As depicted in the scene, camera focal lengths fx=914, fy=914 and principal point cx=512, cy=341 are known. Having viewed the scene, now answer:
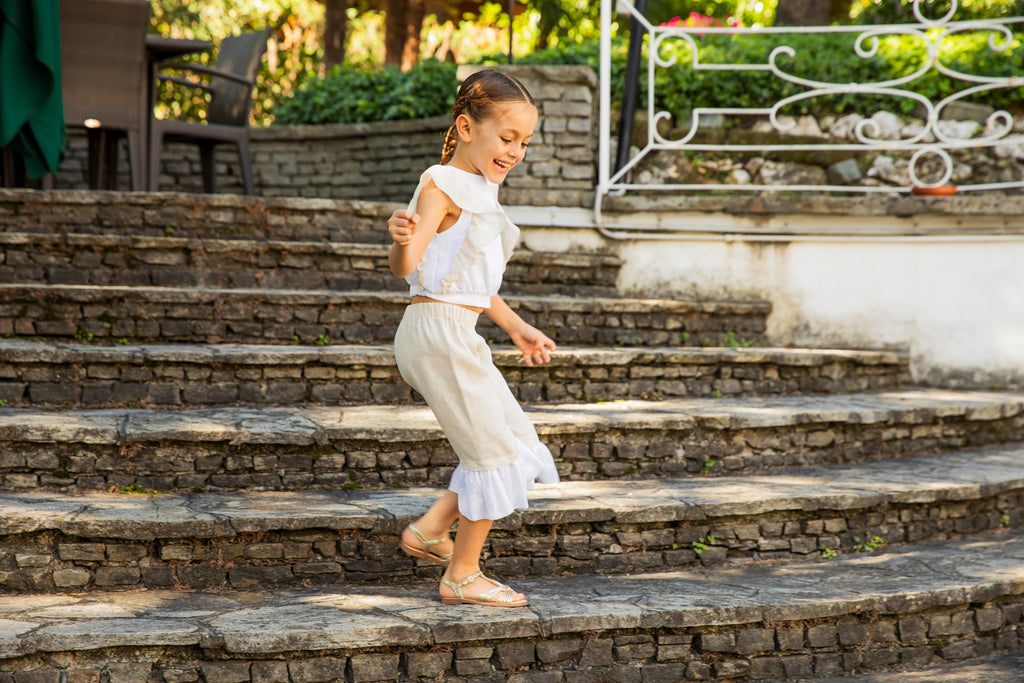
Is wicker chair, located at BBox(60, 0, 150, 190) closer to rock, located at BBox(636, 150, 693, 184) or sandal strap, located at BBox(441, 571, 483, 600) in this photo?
rock, located at BBox(636, 150, 693, 184)

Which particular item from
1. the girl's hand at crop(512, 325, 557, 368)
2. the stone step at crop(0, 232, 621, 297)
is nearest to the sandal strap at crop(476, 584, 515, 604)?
the girl's hand at crop(512, 325, 557, 368)

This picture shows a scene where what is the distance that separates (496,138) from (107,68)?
3.40 meters

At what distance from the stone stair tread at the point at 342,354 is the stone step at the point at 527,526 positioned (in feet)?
1.94

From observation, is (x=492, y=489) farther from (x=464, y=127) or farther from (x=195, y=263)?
(x=195, y=263)

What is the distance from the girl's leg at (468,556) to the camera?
2373 millimetres

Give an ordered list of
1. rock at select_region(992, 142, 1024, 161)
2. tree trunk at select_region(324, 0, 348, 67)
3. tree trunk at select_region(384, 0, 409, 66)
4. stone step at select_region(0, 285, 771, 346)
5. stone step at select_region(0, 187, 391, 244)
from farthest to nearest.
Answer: tree trunk at select_region(384, 0, 409, 66) < tree trunk at select_region(324, 0, 348, 67) < rock at select_region(992, 142, 1024, 161) < stone step at select_region(0, 187, 391, 244) < stone step at select_region(0, 285, 771, 346)

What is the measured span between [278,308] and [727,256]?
232cm

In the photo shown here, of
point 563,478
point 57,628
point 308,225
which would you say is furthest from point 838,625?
point 308,225

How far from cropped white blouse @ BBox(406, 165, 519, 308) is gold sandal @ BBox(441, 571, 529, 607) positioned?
728 mm

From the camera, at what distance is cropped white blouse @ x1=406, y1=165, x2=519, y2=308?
234 cm

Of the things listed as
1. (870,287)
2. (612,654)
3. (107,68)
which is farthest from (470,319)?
(107,68)

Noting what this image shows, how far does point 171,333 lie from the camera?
3518 millimetres

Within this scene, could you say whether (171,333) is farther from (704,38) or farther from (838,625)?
(704,38)

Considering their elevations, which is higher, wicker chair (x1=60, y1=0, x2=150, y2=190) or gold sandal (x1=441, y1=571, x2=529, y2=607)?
wicker chair (x1=60, y1=0, x2=150, y2=190)
